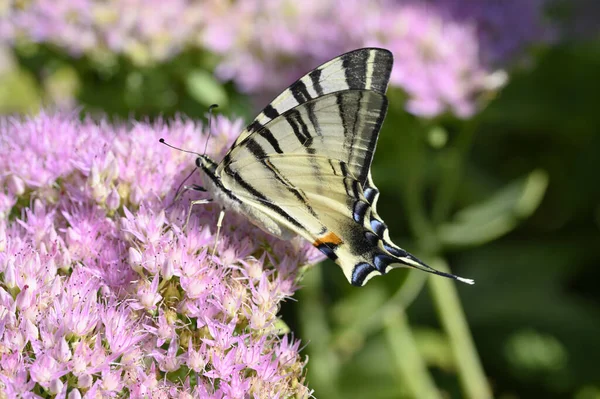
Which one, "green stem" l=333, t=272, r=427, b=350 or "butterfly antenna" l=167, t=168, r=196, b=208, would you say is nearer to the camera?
"butterfly antenna" l=167, t=168, r=196, b=208

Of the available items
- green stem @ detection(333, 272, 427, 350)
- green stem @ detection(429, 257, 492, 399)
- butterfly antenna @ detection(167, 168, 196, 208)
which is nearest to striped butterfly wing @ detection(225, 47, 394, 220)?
butterfly antenna @ detection(167, 168, 196, 208)

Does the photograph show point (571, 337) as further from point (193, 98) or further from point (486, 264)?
point (193, 98)

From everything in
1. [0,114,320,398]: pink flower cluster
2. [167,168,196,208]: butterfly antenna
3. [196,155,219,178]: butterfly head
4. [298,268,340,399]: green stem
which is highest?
[196,155,219,178]: butterfly head

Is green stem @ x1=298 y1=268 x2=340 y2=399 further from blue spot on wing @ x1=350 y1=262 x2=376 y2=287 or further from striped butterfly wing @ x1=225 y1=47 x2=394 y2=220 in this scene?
striped butterfly wing @ x1=225 y1=47 x2=394 y2=220

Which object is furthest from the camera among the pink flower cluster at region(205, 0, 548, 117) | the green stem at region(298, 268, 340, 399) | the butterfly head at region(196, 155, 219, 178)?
the green stem at region(298, 268, 340, 399)

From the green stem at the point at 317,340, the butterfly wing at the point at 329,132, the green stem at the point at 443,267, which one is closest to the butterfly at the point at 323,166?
the butterfly wing at the point at 329,132

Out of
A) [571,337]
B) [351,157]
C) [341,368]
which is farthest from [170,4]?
[571,337]

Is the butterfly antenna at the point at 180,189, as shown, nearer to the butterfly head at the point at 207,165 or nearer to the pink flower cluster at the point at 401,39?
the butterfly head at the point at 207,165
